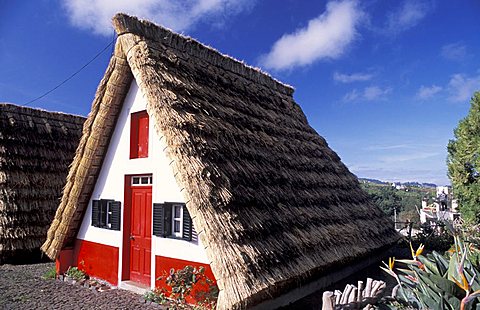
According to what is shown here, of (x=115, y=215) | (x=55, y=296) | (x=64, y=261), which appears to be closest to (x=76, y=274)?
(x=64, y=261)

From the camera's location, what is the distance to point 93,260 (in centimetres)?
845

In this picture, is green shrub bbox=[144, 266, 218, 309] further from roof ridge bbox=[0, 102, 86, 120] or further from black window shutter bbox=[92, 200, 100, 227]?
roof ridge bbox=[0, 102, 86, 120]

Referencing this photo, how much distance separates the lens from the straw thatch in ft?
35.2

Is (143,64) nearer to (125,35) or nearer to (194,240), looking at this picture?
(125,35)

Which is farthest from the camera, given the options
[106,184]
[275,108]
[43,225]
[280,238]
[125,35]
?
[43,225]

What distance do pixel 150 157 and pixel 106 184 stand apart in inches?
68.5

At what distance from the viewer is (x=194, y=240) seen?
21.1ft

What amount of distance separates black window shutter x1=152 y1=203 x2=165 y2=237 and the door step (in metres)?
1.20

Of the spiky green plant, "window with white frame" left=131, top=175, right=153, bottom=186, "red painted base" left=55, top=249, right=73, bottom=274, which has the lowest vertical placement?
"red painted base" left=55, top=249, right=73, bottom=274

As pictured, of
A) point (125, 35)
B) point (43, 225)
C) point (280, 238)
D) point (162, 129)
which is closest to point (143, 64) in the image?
point (125, 35)

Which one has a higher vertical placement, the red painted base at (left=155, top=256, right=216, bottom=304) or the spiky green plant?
the spiky green plant

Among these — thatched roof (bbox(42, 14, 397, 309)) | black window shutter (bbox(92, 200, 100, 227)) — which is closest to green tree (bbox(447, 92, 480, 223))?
thatched roof (bbox(42, 14, 397, 309))

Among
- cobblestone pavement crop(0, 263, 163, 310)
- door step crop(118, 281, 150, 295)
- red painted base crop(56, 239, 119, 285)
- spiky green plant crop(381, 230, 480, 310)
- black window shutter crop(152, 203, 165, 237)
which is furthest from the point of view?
red painted base crop(56, 239, 119, 285)

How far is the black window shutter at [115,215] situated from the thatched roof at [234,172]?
103 cm
